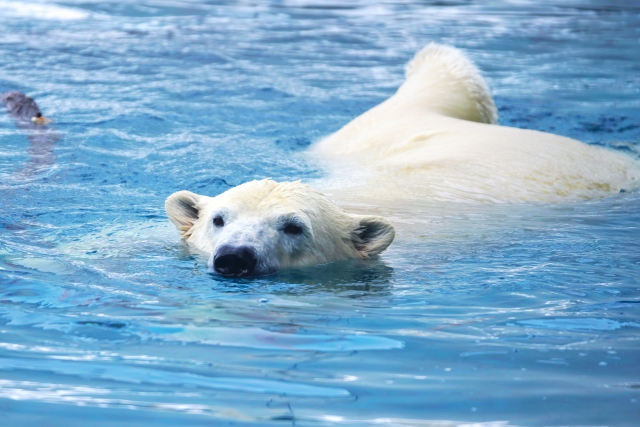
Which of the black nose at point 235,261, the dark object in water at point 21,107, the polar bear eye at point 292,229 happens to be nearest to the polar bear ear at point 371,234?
the polar bear eye at point 292,229

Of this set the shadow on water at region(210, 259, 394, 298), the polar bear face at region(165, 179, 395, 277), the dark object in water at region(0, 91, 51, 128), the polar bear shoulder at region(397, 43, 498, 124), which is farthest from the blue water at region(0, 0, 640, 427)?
the polar bear shoulder at region(397, 43, 498, 124)

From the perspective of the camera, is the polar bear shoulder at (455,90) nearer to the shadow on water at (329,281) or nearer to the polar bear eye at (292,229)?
the shadow on water at (329,281)

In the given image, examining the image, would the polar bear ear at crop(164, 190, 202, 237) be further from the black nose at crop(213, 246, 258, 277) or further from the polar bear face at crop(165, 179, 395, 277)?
the black nose at crop(213, 246, 258, 277)

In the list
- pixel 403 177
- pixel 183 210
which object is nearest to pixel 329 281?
pixel 183 210

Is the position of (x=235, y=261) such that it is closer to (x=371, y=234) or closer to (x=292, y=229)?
(x=292, y=229)

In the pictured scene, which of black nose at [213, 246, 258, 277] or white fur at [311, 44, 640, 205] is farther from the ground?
black nose at [213, 246, 258, 277]

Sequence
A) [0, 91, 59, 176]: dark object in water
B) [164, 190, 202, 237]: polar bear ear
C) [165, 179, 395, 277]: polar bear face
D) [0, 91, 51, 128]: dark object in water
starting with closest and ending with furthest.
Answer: [165, 179, 395, 277]: polar bear face, [164, 190, 202, 237]: polar bear ear, [0, 91, 59, 176]: dark object in water, [0, 91, 51, 128]: dark object in water

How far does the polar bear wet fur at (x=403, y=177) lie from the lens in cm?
489

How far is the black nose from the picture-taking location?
176 inches

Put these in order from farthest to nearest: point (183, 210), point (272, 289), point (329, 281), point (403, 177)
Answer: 1. point (403, 177)
2. point (183, 210)
3. point (329, 281)
4. point (272, 289)

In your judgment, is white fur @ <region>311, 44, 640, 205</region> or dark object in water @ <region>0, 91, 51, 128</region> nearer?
white fur @ <region>311, 44, 640, 205</region>

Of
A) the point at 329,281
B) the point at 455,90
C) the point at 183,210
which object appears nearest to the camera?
the point at 329,281

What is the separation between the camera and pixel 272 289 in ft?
14.6

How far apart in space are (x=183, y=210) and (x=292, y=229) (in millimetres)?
929
